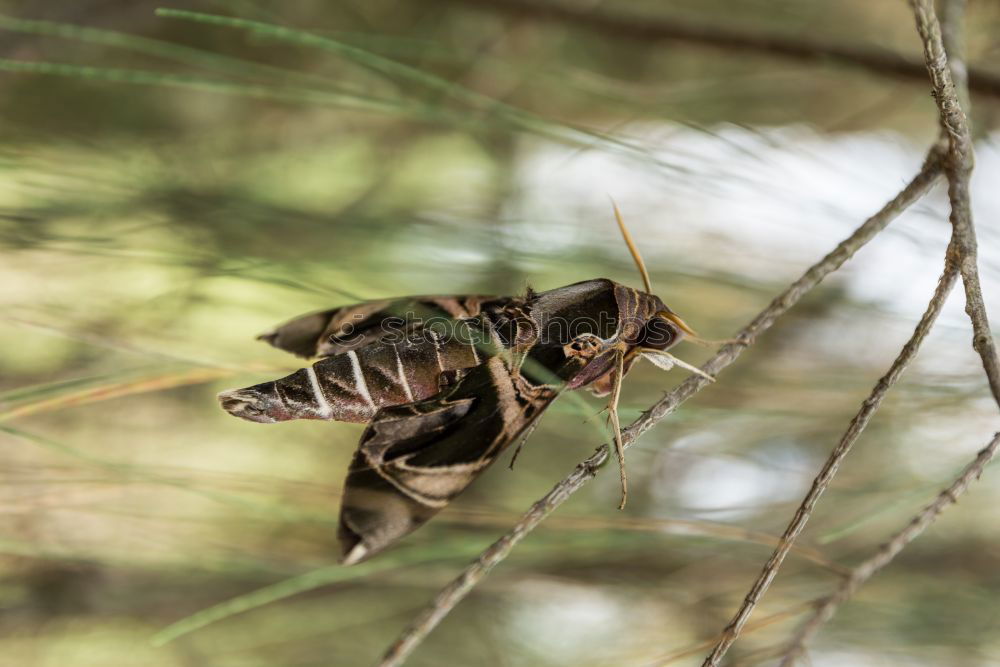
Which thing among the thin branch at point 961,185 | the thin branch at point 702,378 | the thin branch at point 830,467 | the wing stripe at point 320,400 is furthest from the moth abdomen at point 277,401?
the thin branch at point 961,185

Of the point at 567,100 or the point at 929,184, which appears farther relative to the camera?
the point at 567,100

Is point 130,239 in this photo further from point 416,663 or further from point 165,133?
point 416,663

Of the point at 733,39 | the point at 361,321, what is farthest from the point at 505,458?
the point at 733,39

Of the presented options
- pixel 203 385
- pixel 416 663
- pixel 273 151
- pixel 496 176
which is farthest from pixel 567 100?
pixel 416 663

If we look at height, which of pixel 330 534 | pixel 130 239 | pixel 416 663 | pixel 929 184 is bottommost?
pixel 416 663

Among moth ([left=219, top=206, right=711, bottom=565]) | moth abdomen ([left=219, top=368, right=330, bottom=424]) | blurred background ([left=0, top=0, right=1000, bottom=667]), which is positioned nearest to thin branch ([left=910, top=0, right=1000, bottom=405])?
moth ([left=219, top=206, right=711, bottom=565])

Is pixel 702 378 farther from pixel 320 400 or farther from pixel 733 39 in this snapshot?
pixel 733 39
